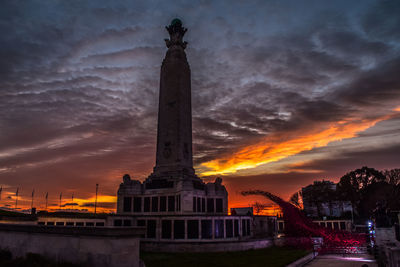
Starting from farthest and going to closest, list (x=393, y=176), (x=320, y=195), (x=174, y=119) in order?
(x=320, y=195) → (x=393, y=176) → (x=174, y=119)

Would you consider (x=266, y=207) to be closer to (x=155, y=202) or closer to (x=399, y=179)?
(x=155, y=202)

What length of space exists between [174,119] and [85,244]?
31.3 metres

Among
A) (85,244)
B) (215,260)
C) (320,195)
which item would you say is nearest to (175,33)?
(215,260)

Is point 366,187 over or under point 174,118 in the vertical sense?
under

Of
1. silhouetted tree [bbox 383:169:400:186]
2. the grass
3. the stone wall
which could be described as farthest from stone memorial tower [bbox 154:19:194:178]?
silhouetted tree [bbox 383:169:400:186]

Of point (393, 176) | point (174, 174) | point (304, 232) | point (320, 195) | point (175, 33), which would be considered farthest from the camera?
point (320, 195)

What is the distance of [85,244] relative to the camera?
12781 millimetres

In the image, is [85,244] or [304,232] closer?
[85,244]

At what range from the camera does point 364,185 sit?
76.7 meters

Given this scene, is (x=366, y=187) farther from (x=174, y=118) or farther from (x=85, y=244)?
(x=85, y=244)

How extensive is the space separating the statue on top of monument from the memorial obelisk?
254 mm

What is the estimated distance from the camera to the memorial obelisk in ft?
136

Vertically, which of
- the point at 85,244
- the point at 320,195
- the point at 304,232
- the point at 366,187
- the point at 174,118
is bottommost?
the point at 304,232

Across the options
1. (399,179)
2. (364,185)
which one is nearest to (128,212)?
(364,185)
